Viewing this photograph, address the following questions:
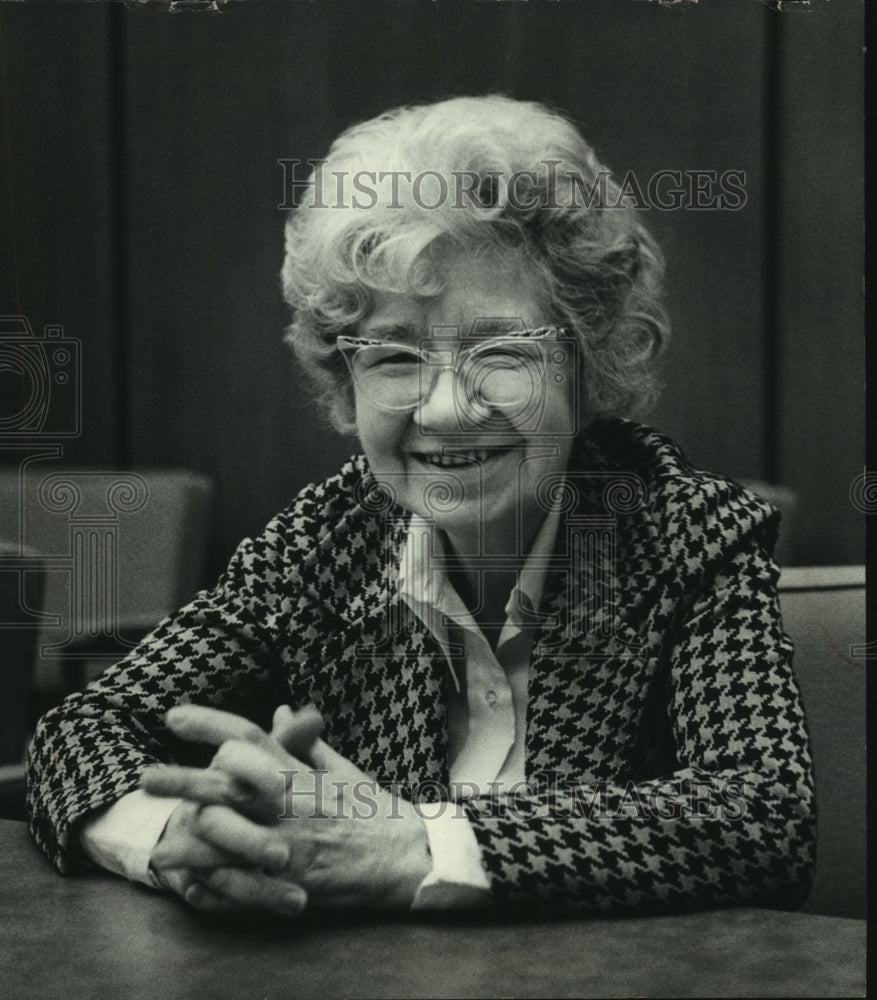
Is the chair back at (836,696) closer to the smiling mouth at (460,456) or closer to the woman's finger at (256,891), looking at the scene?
the smiling mouth at (460,456)

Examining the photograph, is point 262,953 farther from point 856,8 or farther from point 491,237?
point 856,8

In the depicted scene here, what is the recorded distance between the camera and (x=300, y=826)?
1.02 meters

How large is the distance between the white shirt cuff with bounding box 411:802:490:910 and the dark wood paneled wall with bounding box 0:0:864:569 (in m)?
0.45

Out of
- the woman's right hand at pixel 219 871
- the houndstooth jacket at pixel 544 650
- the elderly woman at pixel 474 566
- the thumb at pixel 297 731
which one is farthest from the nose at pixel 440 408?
the woman's right hand at pixel 219 871

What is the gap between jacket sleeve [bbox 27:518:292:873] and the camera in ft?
3.74

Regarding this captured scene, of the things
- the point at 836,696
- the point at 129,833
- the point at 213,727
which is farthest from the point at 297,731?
the point at 836,696

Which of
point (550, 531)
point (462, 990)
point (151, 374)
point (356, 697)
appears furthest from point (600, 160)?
point (462, 990)

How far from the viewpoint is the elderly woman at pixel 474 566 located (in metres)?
1.13

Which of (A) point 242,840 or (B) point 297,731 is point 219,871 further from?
(B) point 297,731

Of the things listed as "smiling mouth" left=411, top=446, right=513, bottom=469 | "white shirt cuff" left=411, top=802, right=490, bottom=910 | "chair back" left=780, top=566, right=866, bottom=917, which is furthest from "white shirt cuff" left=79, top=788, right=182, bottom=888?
"chair back" left=780, top=566, right=866, bottom=917

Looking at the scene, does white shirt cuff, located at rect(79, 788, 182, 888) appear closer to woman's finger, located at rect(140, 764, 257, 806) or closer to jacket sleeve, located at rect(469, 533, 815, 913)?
woman's finger, located at rect(140, 764, 257, 806)

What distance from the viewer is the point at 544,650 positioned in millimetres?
1290

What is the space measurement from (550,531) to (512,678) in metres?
0.18

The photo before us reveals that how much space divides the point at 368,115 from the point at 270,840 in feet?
2.57
